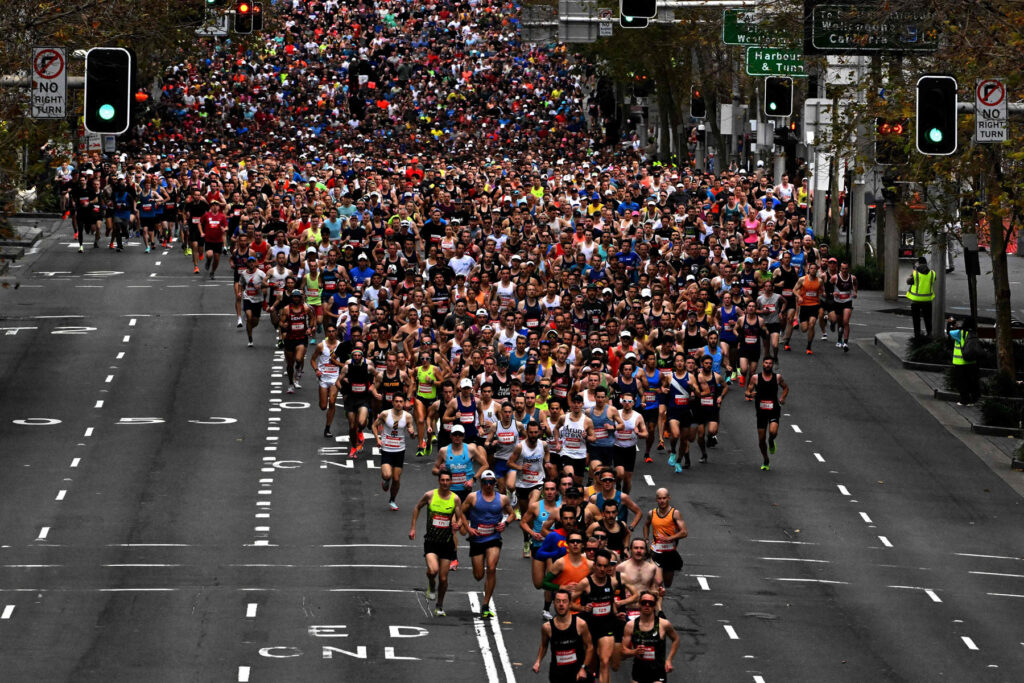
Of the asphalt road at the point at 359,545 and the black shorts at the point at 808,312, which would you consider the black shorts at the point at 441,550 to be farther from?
the black shorts at the point at 808,312

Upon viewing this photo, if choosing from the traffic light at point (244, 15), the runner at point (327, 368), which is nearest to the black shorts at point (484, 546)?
the runner at point (327, 368)

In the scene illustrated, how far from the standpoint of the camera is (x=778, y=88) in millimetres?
37031

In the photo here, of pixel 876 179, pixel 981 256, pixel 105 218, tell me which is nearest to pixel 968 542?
pixel 876 179

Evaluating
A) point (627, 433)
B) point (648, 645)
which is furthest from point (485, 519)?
point (627, 433)

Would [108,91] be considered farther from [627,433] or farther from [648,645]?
[627,433]

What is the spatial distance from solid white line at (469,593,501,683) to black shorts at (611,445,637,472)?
15.9 ft

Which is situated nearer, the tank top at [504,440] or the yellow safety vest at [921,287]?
the tank top at [504,440]

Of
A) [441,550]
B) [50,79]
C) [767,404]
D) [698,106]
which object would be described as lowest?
[441,550]

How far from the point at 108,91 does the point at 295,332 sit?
526 inches

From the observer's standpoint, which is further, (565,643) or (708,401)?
(708,401)

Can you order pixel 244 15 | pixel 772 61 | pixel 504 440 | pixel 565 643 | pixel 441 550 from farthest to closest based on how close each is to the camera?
pixel 772 61 < pixel 244 15 < pixel 504 440 < pixel 441 550 < pixel 565 643

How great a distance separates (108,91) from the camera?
18500 mm

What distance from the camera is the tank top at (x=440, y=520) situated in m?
20.9

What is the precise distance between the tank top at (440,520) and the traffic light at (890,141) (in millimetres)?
16811
